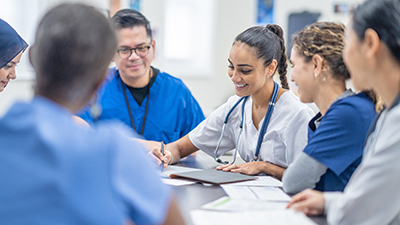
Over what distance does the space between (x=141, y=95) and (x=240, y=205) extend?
4.35 ft

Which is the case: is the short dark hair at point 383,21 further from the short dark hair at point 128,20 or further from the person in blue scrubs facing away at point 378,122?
the short dark hair at point 128,20

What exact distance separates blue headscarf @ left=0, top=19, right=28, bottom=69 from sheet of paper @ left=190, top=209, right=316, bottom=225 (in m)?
1.08

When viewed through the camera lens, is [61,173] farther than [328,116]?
No

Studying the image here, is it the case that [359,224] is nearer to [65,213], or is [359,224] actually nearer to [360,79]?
[360,79]

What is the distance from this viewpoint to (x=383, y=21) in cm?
93

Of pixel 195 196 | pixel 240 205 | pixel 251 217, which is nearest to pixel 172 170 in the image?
pixel 195 196

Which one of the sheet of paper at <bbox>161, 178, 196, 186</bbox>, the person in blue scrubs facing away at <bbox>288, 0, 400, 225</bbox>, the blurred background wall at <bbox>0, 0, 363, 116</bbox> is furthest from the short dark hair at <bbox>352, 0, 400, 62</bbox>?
the blurred background wall at <bbox>0, 0, 363, 116</bbox>

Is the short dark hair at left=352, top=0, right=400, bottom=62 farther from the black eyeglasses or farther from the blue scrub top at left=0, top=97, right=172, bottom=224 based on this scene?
the black eyeglasses

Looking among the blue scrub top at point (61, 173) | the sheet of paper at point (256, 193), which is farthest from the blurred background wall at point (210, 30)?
the blue scrub top at point (61, 173)

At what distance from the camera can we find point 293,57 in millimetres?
1490

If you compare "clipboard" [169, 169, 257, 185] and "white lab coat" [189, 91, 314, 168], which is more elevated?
"white lab coat" [189, 91, 314, 168]

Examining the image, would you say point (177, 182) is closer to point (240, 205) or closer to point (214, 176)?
point (214, 176)

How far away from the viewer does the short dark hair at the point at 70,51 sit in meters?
A: 0.66

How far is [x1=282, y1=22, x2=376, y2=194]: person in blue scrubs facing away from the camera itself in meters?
1.22
